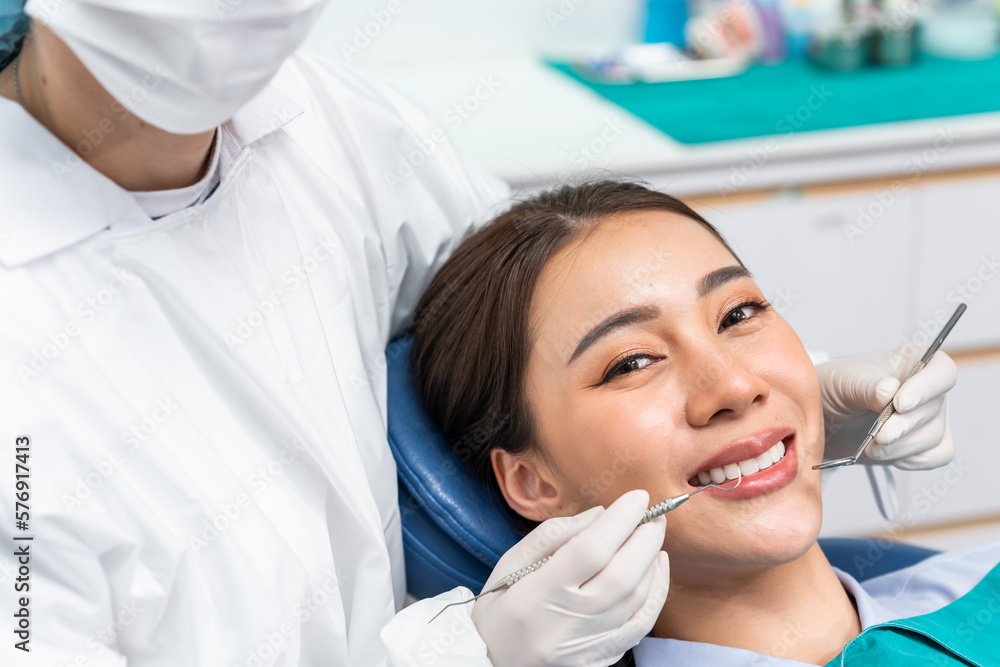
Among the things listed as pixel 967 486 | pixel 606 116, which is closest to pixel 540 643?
pixel 606 116

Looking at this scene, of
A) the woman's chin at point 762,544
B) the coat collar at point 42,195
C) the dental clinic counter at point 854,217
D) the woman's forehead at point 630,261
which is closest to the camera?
the coat collar at point 42,195

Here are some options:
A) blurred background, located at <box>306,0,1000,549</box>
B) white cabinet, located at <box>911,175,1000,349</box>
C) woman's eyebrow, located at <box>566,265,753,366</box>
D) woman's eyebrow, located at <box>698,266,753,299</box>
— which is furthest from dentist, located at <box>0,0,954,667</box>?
white cabinet, located at <box>911,175,1000,349</box>

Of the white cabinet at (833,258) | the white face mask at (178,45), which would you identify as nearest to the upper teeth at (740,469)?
the white face mask at (178,45)

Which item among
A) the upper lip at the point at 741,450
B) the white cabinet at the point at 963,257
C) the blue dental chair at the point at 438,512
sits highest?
the upper lip at the point at 741,450

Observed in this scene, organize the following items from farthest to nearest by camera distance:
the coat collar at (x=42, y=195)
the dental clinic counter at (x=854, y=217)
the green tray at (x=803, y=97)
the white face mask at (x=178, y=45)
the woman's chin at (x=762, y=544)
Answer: the green tray at (x=803, y=97)
the dental clinic counter at (x=854, y=217)
the woman's chin at (x=762, y=544)
the coat collar at (x=42, y=195)
the white face mask at (x=178, y=45)

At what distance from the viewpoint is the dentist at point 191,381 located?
3.04 ft

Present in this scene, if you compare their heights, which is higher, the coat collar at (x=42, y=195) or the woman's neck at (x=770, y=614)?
the coat collar at (x=42, y=195)

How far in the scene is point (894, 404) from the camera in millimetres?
1327

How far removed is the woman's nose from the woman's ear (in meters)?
0.25

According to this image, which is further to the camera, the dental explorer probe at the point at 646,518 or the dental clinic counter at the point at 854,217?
the dental clinic counter at the point at 854,217

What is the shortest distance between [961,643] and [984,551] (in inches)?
11.3

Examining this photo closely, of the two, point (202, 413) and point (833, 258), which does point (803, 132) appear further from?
point (202, 413)

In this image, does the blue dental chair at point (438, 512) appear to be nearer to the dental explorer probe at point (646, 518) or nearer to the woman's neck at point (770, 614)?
the dental explorer probe at point (646, 518)

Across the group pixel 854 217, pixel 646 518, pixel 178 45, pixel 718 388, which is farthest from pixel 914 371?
pixel 178 45
